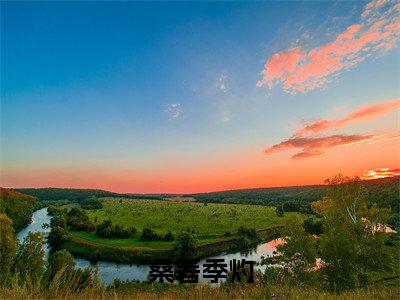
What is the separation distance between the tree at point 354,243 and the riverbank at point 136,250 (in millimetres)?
56075

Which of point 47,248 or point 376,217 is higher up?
point 376,217

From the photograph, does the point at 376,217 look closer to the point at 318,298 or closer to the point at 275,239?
the point at 318,298

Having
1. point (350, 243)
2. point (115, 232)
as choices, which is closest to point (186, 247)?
point (115, 232)

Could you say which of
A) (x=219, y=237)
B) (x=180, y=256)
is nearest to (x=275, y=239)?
(x=219, y=237)

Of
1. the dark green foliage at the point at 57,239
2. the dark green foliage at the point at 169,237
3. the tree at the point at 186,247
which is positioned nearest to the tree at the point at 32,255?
the tree at the point at 186,247

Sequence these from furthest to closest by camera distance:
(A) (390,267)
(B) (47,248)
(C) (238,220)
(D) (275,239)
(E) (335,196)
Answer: (C) (238,220), (D) (275,239), (B) (47,248), (E) (335,196), (A) (390,267)

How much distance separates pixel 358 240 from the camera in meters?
31.1

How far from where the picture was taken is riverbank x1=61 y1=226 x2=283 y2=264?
8294cm

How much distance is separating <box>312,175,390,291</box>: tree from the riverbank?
5607 centimetres

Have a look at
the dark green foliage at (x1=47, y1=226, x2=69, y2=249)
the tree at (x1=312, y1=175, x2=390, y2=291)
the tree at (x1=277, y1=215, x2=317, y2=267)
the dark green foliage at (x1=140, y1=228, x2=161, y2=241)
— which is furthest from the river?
the tree at (x1=312, y1=175, x2=390, y2=291)

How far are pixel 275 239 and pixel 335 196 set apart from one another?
75.8 metres

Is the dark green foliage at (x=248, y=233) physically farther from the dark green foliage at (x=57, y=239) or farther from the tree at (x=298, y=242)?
the tree at (x=298, y=242)

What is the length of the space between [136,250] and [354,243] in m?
66.4

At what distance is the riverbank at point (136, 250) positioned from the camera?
82.9m
